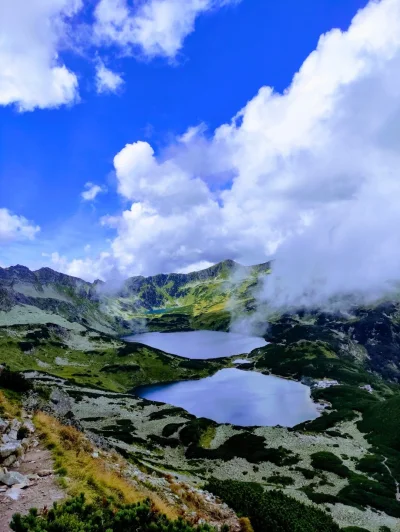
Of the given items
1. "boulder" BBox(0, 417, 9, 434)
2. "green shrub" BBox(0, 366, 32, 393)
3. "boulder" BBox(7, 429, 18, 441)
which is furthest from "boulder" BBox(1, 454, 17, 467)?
"green shrub" BBox(0, 366, 32, 393)

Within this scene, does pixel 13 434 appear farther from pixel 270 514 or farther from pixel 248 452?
pixel 248 452

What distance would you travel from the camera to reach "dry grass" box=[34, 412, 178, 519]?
17078 millimetres

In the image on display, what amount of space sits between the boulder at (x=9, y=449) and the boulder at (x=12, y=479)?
1795mm

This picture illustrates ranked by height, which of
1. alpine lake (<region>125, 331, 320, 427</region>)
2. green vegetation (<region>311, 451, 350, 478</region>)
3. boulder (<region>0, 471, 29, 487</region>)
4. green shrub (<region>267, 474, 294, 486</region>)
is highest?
boulder (<region>0, 471, 29, 487</region>)

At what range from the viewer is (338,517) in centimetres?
4059

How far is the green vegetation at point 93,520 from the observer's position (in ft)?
39.4

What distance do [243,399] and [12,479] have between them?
478 feet

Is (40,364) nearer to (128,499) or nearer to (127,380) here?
(127,380)

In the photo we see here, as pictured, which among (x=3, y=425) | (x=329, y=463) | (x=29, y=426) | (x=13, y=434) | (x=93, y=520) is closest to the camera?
(x=93, y=520)

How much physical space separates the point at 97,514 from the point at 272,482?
2048 inches

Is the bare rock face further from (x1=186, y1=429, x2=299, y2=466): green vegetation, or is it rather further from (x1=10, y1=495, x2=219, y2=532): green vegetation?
(x1=186, y1=429, x2=299, y2=466): green vegetation

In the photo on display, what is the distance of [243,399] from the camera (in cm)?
15250

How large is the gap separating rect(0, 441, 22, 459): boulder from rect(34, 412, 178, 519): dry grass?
197cm

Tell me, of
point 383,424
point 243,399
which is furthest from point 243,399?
point 383,424
